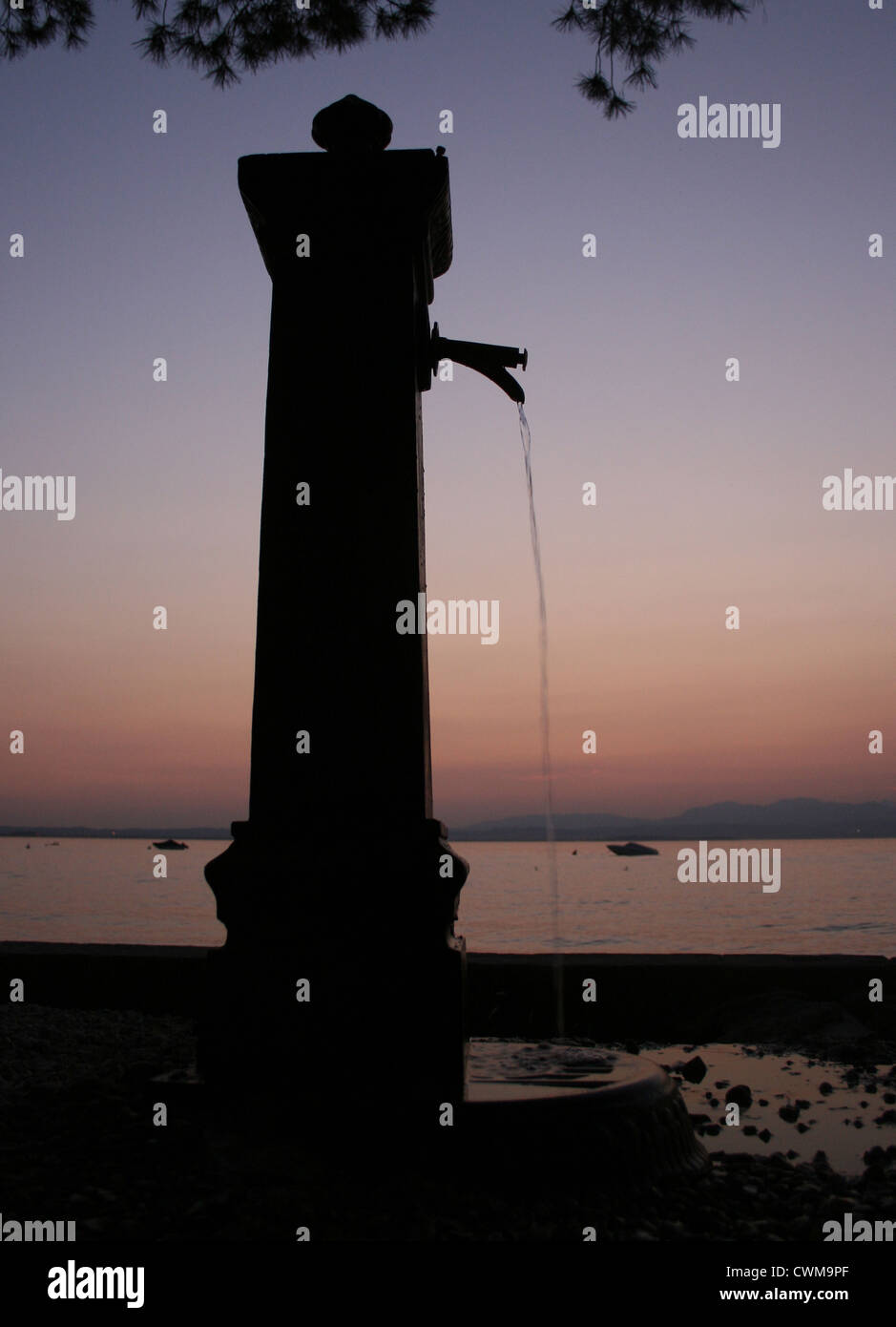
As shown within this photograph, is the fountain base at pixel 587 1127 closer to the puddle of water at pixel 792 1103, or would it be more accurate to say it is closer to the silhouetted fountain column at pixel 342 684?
the silhouetted fountain column at pixel 342 684

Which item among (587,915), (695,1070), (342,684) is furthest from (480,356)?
(587,915)

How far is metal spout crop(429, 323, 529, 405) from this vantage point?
514 centimetres

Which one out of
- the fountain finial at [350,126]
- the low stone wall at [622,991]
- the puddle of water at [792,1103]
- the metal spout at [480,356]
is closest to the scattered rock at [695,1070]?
the puddle of water at [792,1103]

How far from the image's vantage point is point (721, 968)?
723 centimetres

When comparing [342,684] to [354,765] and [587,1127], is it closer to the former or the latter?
[354,765]

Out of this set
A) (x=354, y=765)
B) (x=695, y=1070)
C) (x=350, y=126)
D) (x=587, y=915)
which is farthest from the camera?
(x=587, y=915)

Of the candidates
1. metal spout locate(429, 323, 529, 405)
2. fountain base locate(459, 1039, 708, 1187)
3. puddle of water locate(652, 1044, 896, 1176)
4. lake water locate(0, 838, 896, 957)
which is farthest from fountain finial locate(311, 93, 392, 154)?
lake water locate(0, 838, 896, 957)

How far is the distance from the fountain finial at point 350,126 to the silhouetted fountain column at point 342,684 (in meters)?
0.01

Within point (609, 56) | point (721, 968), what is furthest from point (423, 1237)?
point (609, 56)

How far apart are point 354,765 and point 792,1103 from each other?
2983 millimetres

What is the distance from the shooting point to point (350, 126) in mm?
4867

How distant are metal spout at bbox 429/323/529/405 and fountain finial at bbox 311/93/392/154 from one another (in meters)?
0.87

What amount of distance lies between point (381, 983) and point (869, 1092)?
3.07 m
